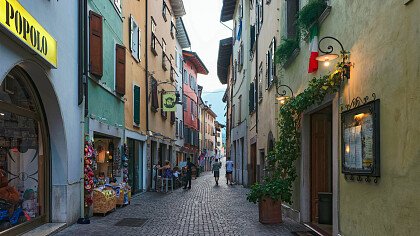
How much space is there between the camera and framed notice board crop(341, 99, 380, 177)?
19.6ft

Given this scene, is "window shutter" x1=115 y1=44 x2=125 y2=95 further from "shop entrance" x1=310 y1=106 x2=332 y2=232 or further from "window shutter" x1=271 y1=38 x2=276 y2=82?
"shop entrance" x1=310 y1=106 x2=332 y2=232

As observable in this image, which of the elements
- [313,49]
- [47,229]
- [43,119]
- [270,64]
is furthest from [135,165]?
[313,49]

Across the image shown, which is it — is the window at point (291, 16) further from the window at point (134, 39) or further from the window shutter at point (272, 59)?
the window at point (134, 39)

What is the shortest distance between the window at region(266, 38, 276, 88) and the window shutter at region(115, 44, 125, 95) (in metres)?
4.66

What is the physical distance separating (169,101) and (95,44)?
35.2 ft

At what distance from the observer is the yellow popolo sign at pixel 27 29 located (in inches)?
234

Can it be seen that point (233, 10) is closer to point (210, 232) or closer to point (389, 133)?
point (210, 232)

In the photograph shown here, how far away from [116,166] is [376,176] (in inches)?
401

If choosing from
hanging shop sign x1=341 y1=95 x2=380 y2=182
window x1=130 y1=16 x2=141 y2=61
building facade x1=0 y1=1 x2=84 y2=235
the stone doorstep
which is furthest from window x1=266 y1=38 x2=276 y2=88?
the stone doorstep

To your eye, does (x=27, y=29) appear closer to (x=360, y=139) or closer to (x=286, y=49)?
(x=360, y=139)

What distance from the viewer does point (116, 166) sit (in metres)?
14.7

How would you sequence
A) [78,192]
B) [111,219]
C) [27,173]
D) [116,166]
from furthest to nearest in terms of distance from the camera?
[116,166] → [111,219] → [78,192] → [27,173]

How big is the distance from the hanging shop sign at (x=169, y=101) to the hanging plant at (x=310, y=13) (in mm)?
13143

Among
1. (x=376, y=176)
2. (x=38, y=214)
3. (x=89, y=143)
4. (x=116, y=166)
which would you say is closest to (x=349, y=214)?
(x=376, y=176)
